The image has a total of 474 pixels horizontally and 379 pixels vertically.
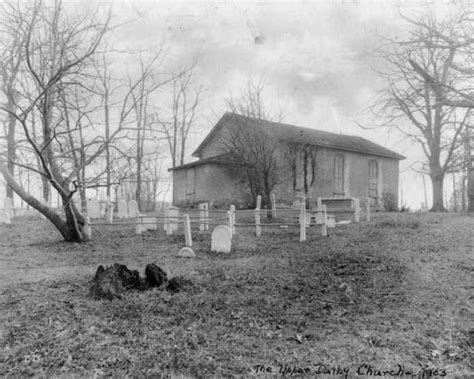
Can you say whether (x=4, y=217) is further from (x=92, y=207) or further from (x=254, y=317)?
(x=254, y=317)

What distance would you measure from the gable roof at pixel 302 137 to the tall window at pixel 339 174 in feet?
2.68

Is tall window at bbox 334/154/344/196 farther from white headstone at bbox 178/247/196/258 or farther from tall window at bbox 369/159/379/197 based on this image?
white headstone at bbox 178/247/196/258

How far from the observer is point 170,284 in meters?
6.87

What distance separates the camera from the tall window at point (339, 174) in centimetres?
2670

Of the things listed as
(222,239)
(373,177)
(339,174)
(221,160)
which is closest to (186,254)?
(222,239)

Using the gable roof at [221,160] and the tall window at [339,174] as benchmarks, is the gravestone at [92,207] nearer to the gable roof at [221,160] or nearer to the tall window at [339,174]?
the gable roof at [221,160]

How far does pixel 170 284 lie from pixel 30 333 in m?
2.36

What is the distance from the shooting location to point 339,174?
26891 millimetres

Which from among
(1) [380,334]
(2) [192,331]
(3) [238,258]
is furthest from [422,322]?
(3) [238,258]

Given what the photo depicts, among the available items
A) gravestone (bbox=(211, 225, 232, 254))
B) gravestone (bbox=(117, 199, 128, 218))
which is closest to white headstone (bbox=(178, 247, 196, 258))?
gravestone (bbox=(211, 225, 232, 254))

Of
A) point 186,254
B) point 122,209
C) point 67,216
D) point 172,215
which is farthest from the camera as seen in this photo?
point 122,209

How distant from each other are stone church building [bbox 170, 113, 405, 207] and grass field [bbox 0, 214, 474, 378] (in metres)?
10.8

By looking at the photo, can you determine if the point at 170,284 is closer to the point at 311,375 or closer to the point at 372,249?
the point at 311,375

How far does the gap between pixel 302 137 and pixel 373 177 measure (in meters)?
8.00
